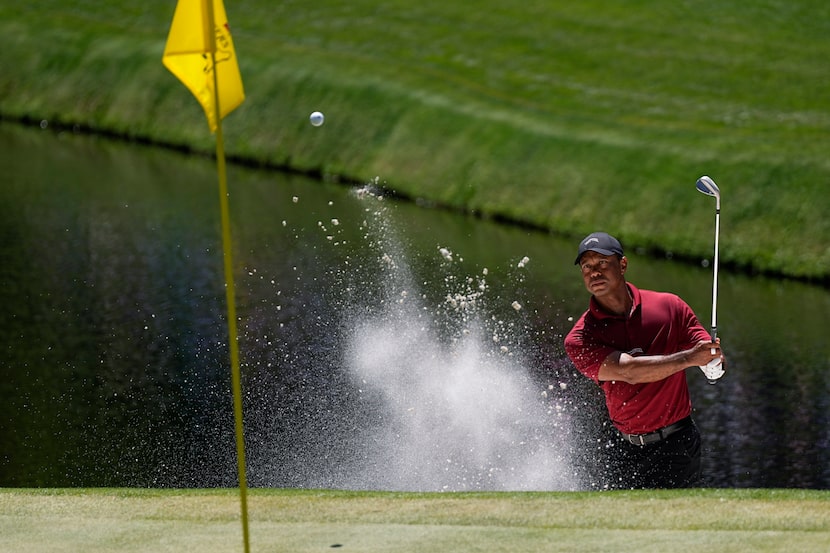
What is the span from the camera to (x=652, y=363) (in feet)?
27.7

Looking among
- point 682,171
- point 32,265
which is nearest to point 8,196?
point 32,265

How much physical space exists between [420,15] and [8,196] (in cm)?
1436

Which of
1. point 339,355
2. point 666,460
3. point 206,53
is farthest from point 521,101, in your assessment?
point 206,53

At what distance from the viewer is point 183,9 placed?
7684mm

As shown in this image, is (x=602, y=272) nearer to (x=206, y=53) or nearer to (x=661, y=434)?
(x=661, y=434)

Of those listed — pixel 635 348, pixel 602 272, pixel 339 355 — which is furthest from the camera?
pixel 339 355

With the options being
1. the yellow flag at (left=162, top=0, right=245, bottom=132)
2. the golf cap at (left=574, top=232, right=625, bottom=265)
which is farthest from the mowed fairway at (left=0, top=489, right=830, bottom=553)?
the yellow flag at (left=162, top=0, right=245, bottom=132)

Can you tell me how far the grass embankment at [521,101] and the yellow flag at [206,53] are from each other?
19.3 meters

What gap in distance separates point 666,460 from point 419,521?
189cm

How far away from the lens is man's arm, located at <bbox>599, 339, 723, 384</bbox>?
27.4ft

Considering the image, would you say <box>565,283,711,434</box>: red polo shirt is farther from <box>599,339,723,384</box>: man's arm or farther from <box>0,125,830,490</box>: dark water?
<box>0,125,830,490</box>: dark water

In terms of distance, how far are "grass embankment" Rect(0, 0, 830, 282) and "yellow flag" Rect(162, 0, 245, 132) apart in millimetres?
19258

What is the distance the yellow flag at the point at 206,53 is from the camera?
7578 millimetres

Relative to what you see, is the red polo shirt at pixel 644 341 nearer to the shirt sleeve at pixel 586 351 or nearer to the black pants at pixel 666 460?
the shirt sleeve at pixel 586 351
